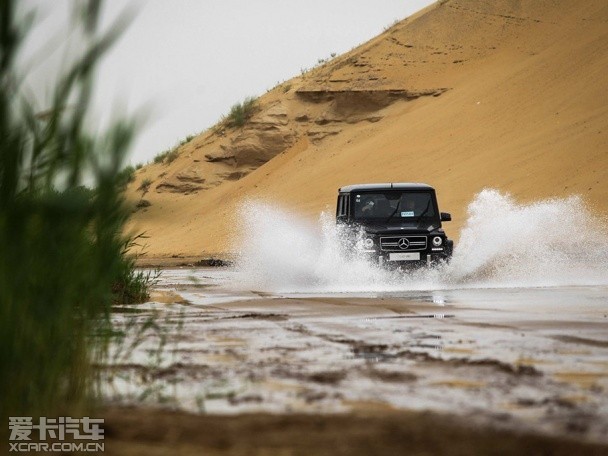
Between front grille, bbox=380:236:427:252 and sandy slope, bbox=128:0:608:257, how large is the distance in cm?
2355

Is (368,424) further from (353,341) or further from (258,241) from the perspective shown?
(258,241)

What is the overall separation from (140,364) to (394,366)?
1826 mm

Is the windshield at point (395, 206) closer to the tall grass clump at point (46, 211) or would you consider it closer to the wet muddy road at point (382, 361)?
the wet muddy road at point (382, 361)

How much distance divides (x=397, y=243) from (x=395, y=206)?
3.32ft

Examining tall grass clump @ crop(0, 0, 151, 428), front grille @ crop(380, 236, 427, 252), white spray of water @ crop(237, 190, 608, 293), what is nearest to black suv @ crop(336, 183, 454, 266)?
front grille @ crop(380, 236, 427, 252)

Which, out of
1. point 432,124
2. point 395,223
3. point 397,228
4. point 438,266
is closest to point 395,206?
point 395,223

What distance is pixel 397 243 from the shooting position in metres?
22.6

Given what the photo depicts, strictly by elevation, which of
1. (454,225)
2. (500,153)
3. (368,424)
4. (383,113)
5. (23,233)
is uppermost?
(383,113)

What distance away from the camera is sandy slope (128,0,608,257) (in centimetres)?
5250

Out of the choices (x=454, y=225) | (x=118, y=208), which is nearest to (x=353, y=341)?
(x=118, y=208)

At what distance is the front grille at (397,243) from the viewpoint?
888 inches

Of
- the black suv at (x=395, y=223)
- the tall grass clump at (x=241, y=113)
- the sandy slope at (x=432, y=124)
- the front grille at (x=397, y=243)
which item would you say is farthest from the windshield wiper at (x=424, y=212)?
the tall grass clump at (x=241, y=113)

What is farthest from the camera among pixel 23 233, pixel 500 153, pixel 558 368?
pixel 500 153

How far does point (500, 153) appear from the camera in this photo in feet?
181
